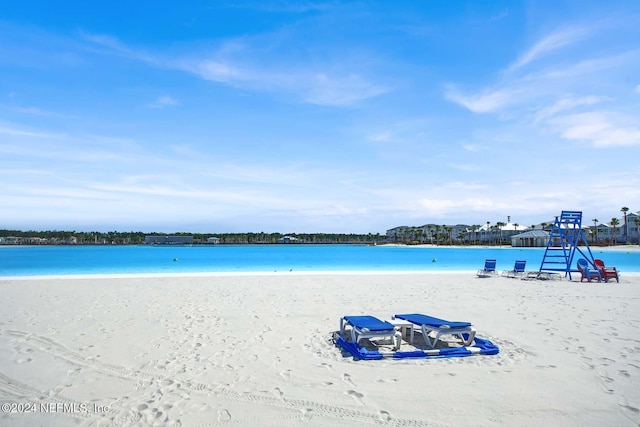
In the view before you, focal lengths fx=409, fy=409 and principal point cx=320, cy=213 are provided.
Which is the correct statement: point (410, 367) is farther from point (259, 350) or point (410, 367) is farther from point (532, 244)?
point (532, 244)

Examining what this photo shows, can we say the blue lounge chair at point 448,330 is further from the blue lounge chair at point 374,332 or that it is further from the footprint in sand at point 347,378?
the footprint in sand at point 347,378

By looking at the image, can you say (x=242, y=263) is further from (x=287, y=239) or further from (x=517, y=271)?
(x=287, y=239)

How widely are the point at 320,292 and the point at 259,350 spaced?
5297 millimetres

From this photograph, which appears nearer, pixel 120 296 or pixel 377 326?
pixel 377 326

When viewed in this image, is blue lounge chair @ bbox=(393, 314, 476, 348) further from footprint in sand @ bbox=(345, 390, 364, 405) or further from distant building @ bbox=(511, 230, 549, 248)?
distant building @ bbox=(511, 230, 549, 248)

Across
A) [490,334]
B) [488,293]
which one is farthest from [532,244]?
[490,334]

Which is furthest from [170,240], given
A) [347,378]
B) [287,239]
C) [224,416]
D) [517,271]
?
[224,416]

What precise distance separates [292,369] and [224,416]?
1.18 m

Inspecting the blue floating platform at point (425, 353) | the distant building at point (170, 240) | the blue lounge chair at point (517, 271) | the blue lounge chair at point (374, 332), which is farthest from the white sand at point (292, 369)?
the distant building at point (170, 240)

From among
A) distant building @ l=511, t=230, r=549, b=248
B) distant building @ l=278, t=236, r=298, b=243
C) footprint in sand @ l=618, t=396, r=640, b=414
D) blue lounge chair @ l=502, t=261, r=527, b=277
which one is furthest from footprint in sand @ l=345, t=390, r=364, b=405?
distant building @ l=278, t=236, r=298, b=243

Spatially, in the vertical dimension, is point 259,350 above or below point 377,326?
below

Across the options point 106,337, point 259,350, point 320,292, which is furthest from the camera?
point 320,292

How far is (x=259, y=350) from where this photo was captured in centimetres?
505

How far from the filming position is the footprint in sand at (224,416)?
3.19m
